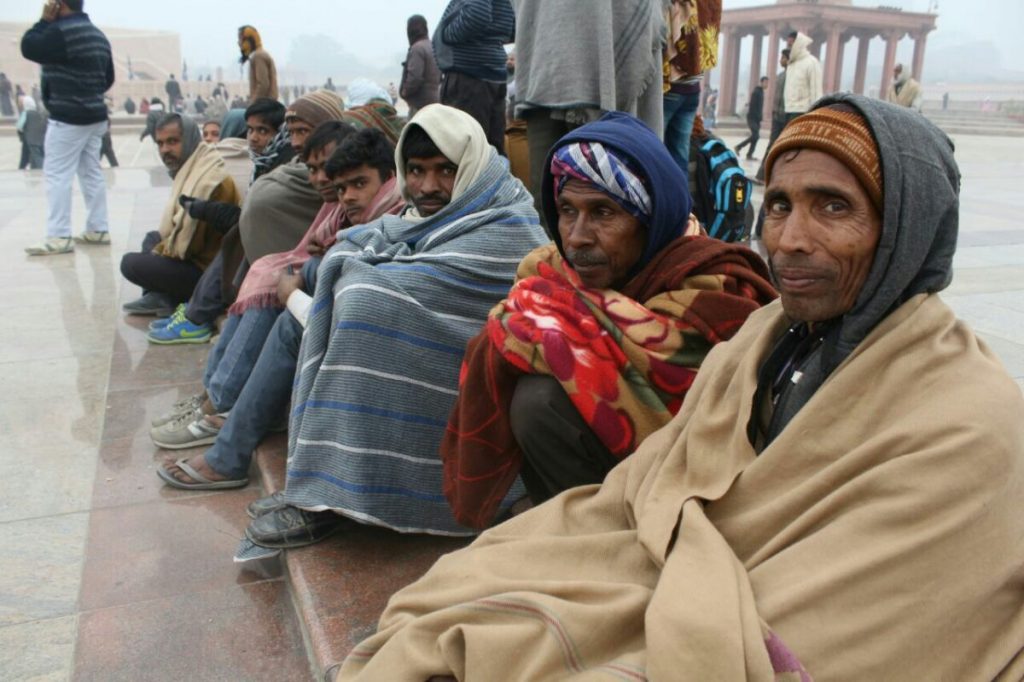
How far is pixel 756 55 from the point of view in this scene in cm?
5019

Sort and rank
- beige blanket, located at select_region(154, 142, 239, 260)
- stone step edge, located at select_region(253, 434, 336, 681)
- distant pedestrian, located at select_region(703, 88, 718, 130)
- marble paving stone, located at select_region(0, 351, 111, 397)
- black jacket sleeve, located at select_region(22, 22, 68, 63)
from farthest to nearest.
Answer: distant pedestrian, located at select_region(703, 88, 718, 130)
black jacket sleeve, located at select_region(22, 22, 68, 63)
beige blanket, located at select_region(154, 142, 239, 260)
marble paving stone, located at select_region(0, 351, 111, 397)
stone step edge, located at select_region(253, 434, 336, 681)

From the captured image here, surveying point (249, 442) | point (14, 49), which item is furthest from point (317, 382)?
point (14, 49)

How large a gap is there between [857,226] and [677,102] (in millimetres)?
2523

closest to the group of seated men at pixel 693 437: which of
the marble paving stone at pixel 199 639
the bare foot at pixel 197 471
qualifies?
the marble paving stone at pixel 199 639

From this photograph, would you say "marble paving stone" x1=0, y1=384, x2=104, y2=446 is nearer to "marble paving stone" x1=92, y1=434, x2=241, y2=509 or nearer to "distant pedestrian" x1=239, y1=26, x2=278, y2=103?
"marble paving stone" x1=92, y1=434, x2=241, y2=509

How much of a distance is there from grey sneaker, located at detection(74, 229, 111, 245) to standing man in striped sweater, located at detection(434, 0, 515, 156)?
14.3 ft

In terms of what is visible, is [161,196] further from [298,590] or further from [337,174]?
[298,590]

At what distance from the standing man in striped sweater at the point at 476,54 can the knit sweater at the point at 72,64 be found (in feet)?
12.8

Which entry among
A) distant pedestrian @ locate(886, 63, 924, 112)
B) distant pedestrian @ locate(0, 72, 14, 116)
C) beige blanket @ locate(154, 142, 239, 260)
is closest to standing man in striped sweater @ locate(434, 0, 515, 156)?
beige blanket @ locate(154, 142, 239, 260)

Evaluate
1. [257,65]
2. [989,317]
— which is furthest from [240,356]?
[257,65]

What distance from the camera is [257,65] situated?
296 inches

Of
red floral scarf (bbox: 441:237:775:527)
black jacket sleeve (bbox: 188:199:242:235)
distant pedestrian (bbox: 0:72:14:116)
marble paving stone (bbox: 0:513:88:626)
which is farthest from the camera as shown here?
distant pedestrian (bbox: 0:72:14:116)

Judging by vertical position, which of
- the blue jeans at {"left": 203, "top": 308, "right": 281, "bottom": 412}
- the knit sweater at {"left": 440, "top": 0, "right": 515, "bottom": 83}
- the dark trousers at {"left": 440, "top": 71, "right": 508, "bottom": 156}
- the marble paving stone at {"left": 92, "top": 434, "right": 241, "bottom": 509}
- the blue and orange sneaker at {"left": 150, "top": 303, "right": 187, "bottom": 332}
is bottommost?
the blue and orange sneaker at {"left": 150, "top": 303, "right": 187, "bottom": 332}

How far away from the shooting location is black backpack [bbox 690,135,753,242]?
12.6 feet
